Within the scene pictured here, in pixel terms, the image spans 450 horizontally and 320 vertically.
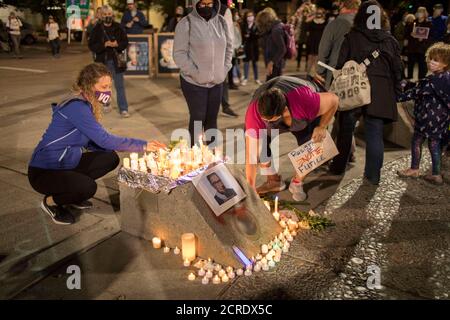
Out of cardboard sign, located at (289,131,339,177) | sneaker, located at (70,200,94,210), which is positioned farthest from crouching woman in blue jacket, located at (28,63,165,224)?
cardboard sign, located at (289,131,339,177)

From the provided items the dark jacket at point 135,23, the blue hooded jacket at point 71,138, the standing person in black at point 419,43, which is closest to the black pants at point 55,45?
the dark jacket at point 135,23

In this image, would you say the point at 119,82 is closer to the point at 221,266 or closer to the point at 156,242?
the point at 156,242

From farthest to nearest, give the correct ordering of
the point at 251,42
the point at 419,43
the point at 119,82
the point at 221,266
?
the point at 251,42 < the point at 419,43 < the point at 119,82 < the point at 221,266

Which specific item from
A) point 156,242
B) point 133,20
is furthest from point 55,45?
point 156,242

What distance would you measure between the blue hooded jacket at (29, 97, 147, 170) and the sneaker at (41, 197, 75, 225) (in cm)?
37

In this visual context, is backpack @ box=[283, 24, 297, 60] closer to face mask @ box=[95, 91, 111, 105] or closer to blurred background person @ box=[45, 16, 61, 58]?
face mask @ box=[95, 91, 111, 105]

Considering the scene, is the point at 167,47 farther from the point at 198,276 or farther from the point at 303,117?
the point at 198,276

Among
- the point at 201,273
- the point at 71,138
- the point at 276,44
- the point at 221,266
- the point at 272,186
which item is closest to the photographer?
the point at 201,273

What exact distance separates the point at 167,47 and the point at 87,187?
885cm

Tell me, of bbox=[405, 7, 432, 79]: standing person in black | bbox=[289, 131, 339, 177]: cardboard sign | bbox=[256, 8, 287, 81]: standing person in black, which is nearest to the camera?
bbox=[289, 131, 339, 177]: cardboard sign

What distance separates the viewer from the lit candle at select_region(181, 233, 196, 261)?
3125 millimetres

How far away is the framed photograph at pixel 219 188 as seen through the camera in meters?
3.15

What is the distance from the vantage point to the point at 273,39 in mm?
8109

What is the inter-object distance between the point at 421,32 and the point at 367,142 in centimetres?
671
